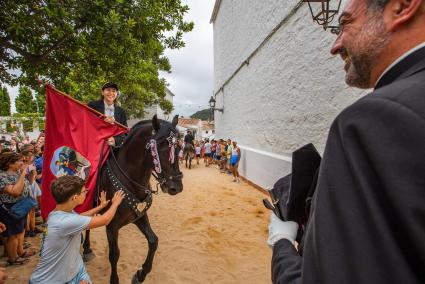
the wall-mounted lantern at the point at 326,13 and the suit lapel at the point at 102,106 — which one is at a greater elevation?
the wall-mounted lantern at the point at 326,13

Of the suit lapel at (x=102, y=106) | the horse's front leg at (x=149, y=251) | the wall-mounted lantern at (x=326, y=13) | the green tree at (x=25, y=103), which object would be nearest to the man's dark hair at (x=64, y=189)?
the horse's front leg at (x=149, y=251)

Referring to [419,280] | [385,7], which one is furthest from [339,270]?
[385,7]

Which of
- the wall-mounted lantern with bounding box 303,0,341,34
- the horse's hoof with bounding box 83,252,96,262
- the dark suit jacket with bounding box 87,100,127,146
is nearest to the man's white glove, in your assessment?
the dark suit jacket with bounding box 87,100,127,146

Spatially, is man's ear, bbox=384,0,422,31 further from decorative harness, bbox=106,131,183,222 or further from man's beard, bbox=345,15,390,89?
decorative harness, bbox=106,131,183,222

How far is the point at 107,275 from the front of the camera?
3975 millimetres

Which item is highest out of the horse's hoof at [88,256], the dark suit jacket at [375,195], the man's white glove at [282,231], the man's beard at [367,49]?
the man's beard at [367,49]

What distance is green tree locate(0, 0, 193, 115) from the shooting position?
13.6ft

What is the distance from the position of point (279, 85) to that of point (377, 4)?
7.45 metres

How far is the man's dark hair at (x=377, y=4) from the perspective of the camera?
0.73 m

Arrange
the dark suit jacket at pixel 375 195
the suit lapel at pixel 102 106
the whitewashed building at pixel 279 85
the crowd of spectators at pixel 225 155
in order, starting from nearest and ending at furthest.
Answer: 1. the dark suit jacket at pixel 375 195
2. the suit lapel at pixel 102 106
3. the whitewashed building at pixel 279 85
4. the crowd of spectators at pixel 225 155

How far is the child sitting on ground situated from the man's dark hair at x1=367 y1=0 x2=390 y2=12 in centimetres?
261

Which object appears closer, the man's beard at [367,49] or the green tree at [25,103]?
the man's beard at [367,49]

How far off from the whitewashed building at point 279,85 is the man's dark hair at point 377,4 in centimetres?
415

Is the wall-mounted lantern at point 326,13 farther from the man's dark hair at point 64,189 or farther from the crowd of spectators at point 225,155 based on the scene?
the man's dark hair at point 64,189
